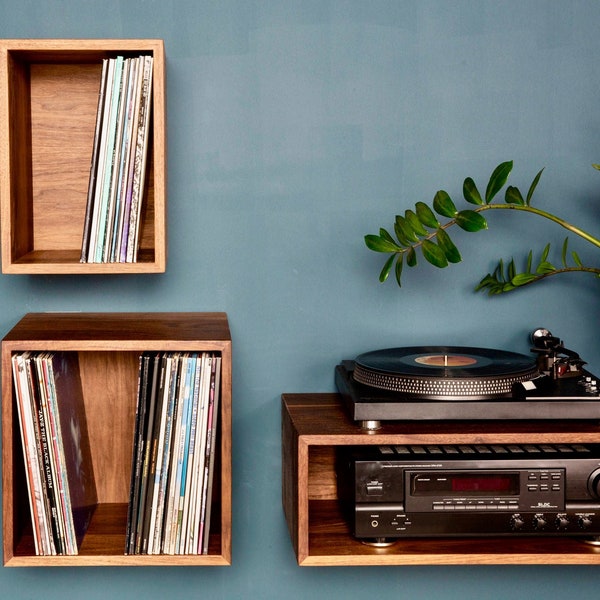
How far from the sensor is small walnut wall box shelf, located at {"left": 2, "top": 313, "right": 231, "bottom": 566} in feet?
5.09

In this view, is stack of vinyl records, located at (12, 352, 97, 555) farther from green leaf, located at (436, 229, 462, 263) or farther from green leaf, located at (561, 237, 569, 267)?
green leaf, located at (561, 237, 569, 267)

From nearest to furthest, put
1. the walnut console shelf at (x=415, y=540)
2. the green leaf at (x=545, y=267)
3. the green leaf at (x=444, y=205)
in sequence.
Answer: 1. the walnut console shelf at (x=415, y=540)
2. the green leaf at (x=444, y=205)
3. the green leaf at (x=545, y=267)

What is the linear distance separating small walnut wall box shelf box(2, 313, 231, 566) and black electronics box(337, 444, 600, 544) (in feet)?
0.87

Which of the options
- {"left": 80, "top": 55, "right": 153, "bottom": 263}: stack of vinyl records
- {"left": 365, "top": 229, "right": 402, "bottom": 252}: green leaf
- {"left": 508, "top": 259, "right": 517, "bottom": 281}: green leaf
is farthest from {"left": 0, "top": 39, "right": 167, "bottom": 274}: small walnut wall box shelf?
{"left": 508, "top": 259, "right": 517, "bottom": 281}: green leaf

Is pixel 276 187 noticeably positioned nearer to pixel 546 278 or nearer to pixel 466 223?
pixel 466 223

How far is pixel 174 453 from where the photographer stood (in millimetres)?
1600

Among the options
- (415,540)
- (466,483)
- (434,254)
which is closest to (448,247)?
(434,254)

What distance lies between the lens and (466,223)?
159cm

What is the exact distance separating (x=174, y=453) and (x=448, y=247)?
0.60 m

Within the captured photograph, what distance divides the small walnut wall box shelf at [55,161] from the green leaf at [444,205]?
49cm

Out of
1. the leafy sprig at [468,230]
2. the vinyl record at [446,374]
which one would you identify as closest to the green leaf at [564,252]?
the leafy sprig at [468,230]

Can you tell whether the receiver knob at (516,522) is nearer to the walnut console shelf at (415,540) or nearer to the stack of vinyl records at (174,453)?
the walnut console shelf at (415,540)

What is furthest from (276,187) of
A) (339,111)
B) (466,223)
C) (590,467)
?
(590,467)

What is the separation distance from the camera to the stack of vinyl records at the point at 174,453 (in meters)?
1.58
